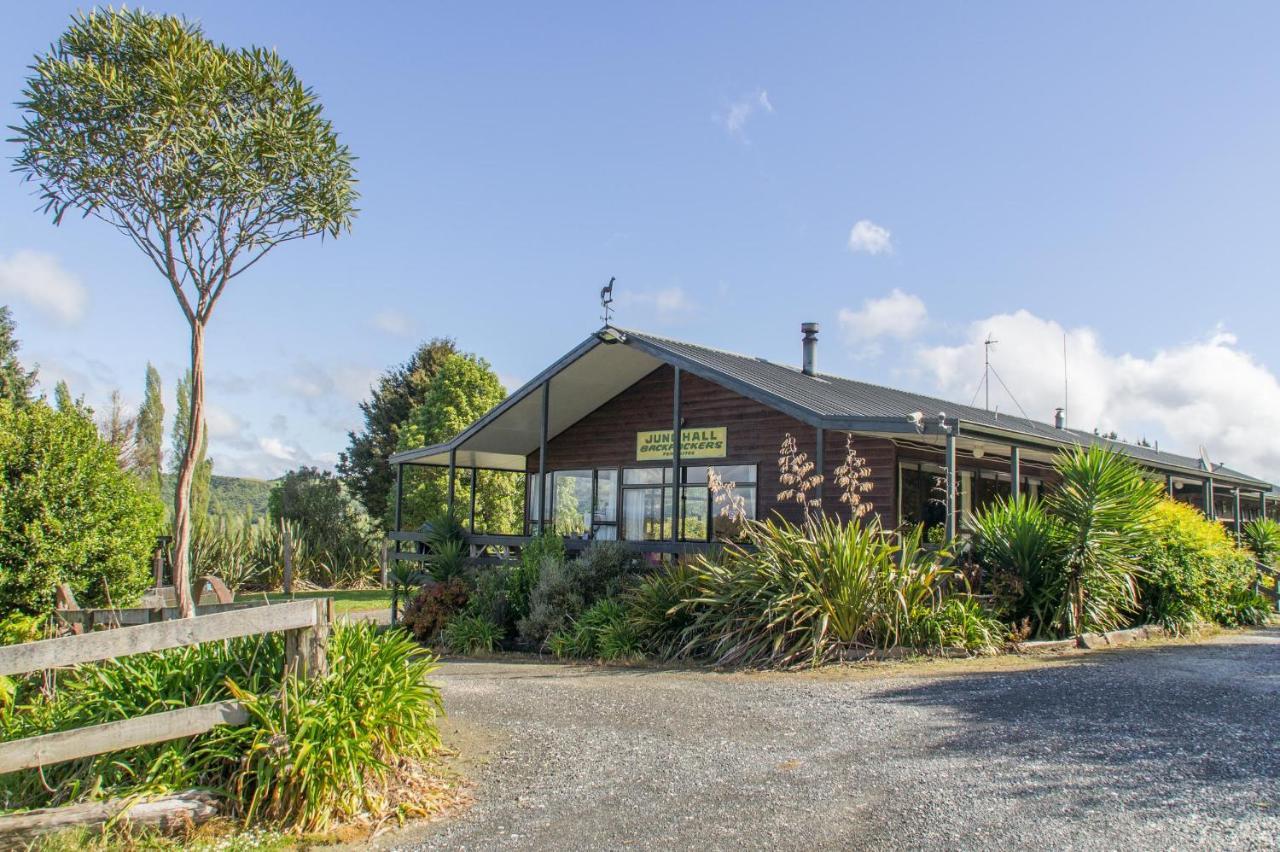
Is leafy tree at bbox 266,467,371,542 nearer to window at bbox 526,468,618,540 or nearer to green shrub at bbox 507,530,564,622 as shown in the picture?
window at bbox 526,468,618,540

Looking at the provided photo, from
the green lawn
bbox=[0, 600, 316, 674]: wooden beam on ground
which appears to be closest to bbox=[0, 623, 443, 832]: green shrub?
bbox=[0, 600, 316, 674]: wooden beam on ground

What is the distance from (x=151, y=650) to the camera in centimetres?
492

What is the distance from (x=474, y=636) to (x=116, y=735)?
831cm

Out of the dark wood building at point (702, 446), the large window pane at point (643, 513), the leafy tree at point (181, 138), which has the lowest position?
the large window pane at point (643, 513)

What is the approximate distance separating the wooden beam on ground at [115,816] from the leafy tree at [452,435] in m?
20.2

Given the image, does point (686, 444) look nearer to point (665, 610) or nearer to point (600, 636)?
point (665, 610)

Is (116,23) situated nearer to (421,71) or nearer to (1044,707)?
(421,71)

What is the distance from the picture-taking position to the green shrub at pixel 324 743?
496 cm

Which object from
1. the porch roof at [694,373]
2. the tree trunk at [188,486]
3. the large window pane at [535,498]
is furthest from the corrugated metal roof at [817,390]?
the tree trunk at [188,486]

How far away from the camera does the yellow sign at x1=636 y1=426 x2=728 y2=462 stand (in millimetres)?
16359

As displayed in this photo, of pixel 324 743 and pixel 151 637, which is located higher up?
pixel 151 637

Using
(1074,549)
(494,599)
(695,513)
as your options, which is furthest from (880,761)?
(695,513)

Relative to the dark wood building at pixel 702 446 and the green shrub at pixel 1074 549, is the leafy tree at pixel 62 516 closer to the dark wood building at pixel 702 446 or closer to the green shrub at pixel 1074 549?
the dark wood building at pixel 702 446

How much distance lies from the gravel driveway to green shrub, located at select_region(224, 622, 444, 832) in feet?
1.85
